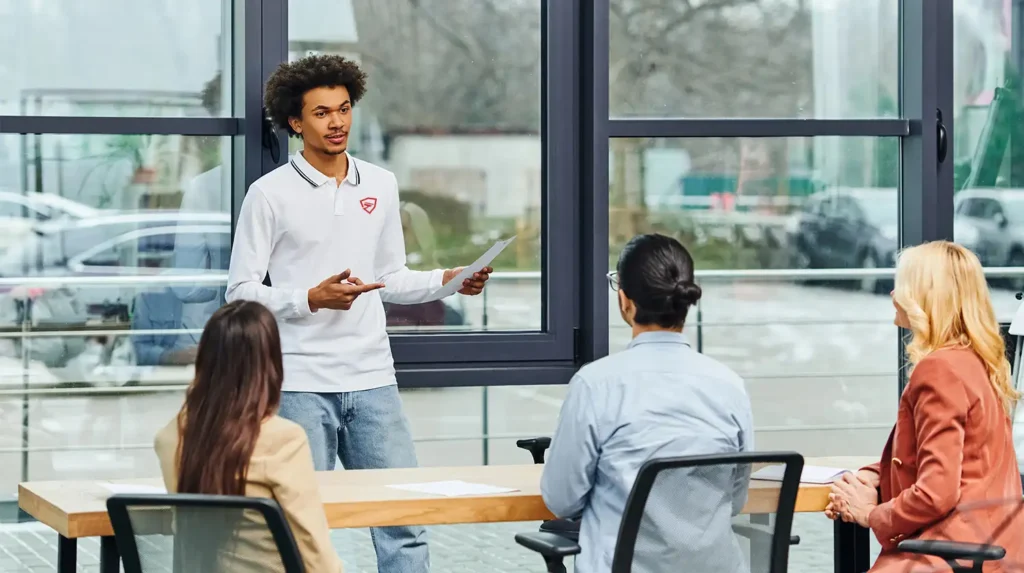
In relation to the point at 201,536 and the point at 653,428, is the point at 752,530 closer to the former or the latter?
the point at 653,428

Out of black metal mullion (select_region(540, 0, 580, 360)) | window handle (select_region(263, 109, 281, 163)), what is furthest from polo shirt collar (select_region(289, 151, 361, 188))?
black metal mullion (select_region(540, 0, 580, 360))

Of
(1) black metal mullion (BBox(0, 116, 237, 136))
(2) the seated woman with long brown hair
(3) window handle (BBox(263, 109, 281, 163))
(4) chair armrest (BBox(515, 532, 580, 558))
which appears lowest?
(4) chair armrest (BBox(515, 532, 580, 558))

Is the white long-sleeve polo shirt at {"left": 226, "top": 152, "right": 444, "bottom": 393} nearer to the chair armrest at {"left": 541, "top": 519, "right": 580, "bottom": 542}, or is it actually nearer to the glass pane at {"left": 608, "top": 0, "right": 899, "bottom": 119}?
the chair armrest at {"left": 541, "top": 519, "right": 580, "bottom": 542}

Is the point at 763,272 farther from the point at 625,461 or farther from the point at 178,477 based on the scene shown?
the point at 178,477

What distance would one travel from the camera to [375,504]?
2.85 metres

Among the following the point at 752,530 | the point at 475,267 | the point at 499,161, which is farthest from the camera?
the point at 499,161

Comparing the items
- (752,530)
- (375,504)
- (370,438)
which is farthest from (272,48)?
(752,530)

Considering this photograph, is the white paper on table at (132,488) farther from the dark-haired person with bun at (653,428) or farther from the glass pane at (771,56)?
A: the glass pane at (771,56)

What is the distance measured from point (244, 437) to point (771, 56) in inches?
119

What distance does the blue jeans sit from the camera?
3582 mm

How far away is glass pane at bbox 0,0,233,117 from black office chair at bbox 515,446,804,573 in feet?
7.78

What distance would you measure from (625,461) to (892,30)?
2.87m

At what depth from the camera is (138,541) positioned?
7.87 feet

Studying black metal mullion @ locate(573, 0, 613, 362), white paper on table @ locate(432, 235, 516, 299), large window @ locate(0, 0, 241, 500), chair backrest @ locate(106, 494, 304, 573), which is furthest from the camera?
black metal mullion @ locate(573, 0, 613, 362)
